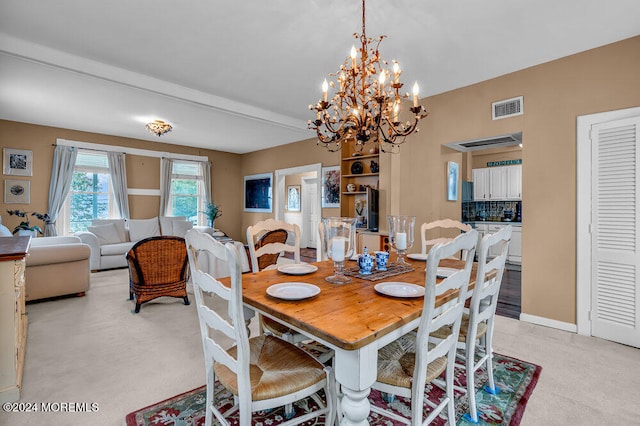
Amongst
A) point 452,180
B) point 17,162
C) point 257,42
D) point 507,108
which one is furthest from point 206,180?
point 507,108

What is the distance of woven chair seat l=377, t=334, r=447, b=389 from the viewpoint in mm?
1230

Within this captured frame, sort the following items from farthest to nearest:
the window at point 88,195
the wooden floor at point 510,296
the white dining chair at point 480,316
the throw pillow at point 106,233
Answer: the window at point 88,195 < the throw pillow at point 106,233 < the wooden floor at point 510,296 < the white dining chair at point 480,316

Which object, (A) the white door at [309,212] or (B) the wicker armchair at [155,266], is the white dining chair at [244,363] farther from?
(A) the white door at [309,212]

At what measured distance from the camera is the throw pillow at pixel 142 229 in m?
6.01

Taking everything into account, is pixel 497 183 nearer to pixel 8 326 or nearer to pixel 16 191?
pixel 8 326

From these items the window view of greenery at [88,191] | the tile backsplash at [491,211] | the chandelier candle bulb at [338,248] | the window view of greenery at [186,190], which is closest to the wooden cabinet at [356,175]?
the tile backsplash at [491,211]

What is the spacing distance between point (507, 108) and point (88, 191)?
7.33 meters

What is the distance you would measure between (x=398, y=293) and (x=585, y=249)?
2.48 m

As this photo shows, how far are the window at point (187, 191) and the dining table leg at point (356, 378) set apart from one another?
7119mm

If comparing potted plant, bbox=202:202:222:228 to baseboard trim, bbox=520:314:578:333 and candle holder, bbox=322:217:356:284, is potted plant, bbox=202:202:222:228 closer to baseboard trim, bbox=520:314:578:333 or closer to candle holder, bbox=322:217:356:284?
candle holder, bbox=322:217:356:284

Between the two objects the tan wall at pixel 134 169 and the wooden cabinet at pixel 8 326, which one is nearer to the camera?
the wooden cabinet at pixel 8 326

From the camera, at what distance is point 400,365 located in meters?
1.33

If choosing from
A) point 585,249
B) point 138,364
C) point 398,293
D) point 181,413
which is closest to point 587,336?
point 585,249

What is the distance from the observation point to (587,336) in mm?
2740
